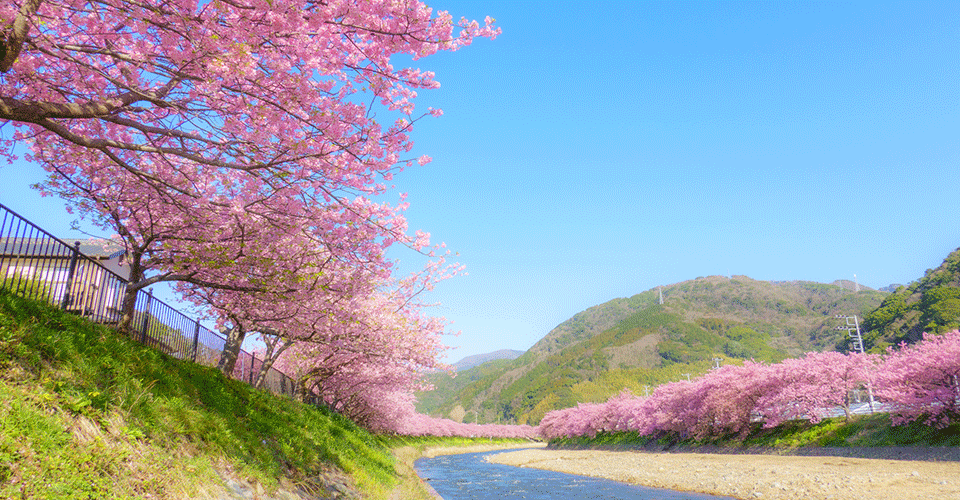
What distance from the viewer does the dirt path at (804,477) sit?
1805 centimetres

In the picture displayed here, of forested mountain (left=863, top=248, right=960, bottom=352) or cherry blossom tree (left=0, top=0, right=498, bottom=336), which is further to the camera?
forested mountain (left=863, top=248, right=960, bottom=352)

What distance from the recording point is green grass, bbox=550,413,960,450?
24.6 metres

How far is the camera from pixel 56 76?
802 cm

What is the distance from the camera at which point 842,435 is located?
30.7m

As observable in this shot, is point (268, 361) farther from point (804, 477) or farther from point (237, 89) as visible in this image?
point (804, 477)

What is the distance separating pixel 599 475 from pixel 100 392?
106 ft

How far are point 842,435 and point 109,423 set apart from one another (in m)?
37.6

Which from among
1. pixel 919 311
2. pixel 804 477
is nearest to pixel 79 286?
pixel 804 477

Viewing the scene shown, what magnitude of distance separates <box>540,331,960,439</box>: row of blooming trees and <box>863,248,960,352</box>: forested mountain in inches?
1923

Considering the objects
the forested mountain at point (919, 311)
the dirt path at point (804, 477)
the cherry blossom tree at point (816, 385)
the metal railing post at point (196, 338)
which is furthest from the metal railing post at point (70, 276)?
the forested mountain at point (919, 311)

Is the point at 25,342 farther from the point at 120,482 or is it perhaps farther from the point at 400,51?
the point at 400,51

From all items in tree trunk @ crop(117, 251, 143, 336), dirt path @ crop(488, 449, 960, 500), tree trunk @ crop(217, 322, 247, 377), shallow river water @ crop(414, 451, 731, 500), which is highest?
tree trunk @ crop(117, 251, 143, 336)

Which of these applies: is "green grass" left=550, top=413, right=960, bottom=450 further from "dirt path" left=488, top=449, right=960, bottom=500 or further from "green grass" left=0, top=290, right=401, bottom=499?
"green grass" left=0, top=290, right=401, bottom=499

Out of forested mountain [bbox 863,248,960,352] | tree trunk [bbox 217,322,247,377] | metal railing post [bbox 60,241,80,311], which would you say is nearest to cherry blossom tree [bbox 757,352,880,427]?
tree trunk [bbox 217,322,247,377]
